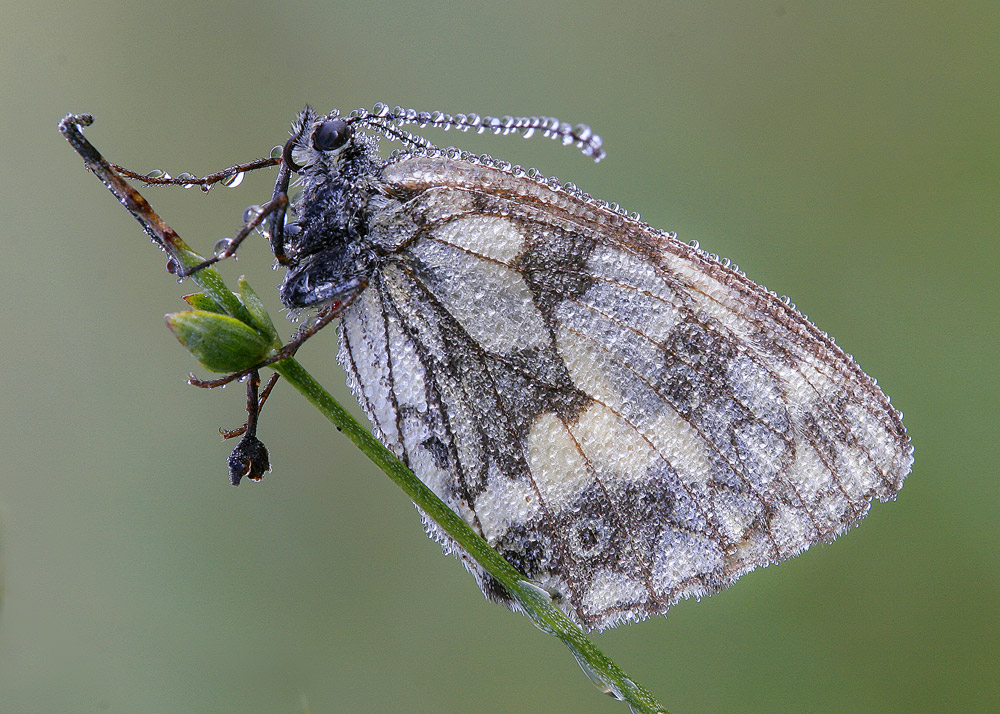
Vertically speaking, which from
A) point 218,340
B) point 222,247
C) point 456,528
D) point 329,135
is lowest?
point 456,528

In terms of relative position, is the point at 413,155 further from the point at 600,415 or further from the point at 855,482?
the point at 855,482

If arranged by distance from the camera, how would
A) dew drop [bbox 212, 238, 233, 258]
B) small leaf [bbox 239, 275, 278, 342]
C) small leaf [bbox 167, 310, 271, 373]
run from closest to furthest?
small leaf [bbox 167, 310, 271, 373], small leaf [bbox 239, 275, 278, 342], dew drop [bbox 212, 238, 233, 258]

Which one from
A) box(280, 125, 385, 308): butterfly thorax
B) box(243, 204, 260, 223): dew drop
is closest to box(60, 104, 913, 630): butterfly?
box(280, 125, 385, 308): butterfly thorax

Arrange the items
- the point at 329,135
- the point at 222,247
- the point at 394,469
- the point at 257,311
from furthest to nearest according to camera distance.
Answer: the point at 329,135 < the point at 222,247 < the point at 257,311 < the point at 394,469

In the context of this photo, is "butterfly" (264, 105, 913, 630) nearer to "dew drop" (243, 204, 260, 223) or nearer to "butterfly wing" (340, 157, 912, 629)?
"butterfly wing" (340, 157, 912, 629)

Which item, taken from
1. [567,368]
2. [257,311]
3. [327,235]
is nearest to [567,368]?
[567,368]

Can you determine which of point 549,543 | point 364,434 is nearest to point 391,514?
point 549,543

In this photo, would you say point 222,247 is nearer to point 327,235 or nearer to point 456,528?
point 327,235
